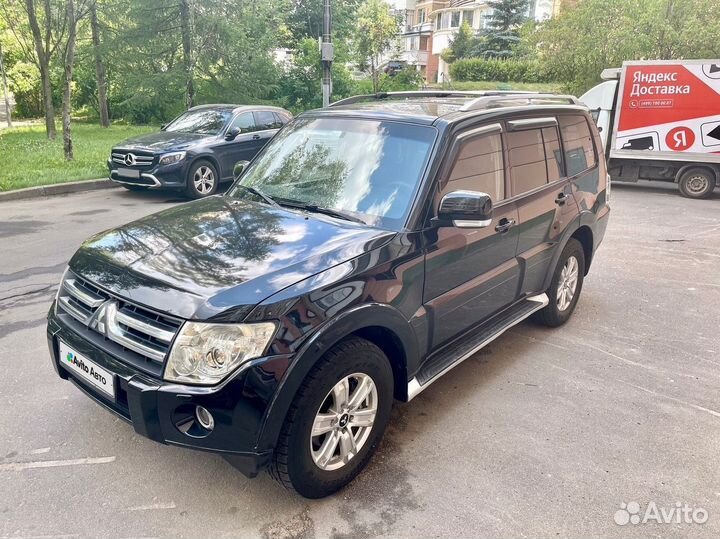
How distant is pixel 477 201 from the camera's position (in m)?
2.96

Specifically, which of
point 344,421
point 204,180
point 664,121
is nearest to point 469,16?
point 664,121

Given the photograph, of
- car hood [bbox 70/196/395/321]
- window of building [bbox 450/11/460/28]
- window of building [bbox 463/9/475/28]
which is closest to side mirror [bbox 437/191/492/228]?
car hood [bbox 70/196/395/321]

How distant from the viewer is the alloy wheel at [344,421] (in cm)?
265

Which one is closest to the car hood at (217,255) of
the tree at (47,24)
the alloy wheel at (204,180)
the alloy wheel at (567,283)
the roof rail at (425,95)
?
the roof rail at (425,95)

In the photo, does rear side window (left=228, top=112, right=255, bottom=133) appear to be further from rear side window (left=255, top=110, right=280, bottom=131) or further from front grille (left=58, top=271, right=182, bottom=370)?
front grille (left=58, top=271, right=182, bottom=370)

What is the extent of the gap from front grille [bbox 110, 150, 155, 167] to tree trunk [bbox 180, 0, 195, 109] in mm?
Answer: 9527

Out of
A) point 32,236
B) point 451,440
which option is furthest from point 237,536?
point 32,236

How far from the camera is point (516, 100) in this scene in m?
4.12

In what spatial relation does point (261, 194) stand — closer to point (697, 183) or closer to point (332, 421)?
point (332, 421)

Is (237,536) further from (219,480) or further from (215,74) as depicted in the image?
(215,74)

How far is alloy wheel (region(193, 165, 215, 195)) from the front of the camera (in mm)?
10023

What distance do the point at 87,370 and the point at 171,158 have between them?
7579mm

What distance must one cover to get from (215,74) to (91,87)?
29.5 feet

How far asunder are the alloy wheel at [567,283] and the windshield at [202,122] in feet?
24.8
